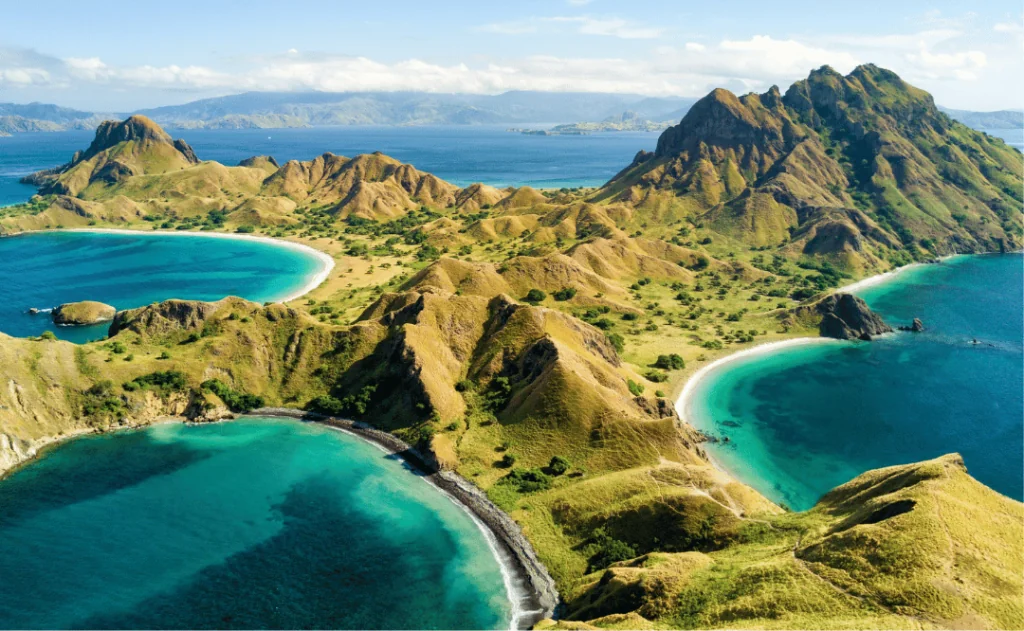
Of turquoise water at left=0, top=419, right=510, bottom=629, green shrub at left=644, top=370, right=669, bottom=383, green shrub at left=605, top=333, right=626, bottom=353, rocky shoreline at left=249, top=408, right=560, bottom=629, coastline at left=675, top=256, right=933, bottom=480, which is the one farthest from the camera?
green shrub at left=605, top=333, right=626, bottom=353

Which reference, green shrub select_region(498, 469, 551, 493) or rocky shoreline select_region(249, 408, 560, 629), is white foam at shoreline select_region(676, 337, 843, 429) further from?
rocky shoreline select_region(249, 408, 560, 629)

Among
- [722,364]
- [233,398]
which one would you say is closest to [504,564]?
[233,398]

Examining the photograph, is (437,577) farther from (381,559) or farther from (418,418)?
(418,418)

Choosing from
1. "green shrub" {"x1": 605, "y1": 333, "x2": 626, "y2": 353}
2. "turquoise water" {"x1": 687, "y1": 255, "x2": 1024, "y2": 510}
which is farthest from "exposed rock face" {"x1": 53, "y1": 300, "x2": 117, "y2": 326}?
"turquoise water" {"x1": 687, "y1": 255, "x2": 1024, "y2": 510}

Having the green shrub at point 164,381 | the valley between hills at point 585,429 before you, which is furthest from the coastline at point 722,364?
the green shrub at point 164,381

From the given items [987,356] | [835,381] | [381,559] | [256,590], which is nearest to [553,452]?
[381,559]

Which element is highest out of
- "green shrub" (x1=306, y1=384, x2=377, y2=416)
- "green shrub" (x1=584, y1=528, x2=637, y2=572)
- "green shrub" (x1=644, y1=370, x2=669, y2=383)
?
"green shrub" (x1=306, y1=384, x2=377, y2=416)

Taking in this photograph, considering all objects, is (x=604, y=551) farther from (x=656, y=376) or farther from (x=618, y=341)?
(x=618, y=341)
